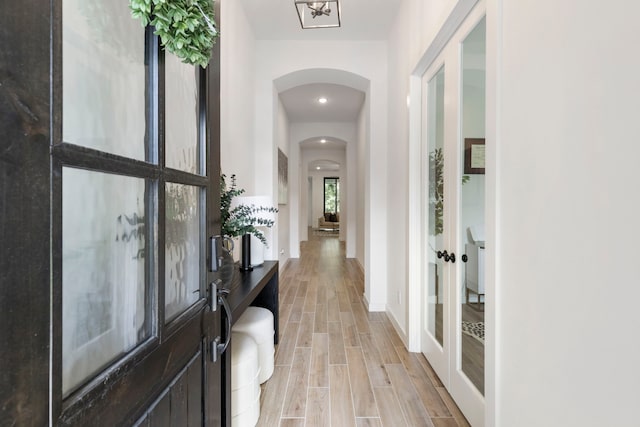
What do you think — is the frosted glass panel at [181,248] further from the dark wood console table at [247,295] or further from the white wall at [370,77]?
the white wall at [370,77]

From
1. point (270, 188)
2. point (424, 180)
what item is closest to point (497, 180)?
point (424, 180)

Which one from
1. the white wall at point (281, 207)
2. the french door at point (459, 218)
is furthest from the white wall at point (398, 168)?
the white wall at point (281, 207)

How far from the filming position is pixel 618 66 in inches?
31.3

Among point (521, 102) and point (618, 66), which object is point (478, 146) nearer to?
point (521, 102)

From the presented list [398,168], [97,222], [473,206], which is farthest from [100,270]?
[398,168]

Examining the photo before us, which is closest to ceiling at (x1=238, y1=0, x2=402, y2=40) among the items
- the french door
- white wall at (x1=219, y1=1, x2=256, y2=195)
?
white wall at (x1=219, y1=1, x2=256, y2=195)

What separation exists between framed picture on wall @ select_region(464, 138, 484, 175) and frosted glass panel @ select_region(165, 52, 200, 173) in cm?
150

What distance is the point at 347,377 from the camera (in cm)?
226

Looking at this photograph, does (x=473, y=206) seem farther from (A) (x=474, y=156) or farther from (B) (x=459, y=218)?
(A) (x=474, y=156)

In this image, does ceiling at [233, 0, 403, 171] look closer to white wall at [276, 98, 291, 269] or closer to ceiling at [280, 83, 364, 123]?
white wall at [276, 98, 291, 269]

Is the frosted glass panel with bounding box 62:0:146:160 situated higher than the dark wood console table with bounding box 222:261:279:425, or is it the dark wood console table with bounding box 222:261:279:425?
the frosted glass panel with bounding box 62:0:146:160

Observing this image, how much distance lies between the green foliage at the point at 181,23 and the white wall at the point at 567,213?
1060mm

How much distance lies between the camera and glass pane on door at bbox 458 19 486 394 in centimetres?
Result: 171

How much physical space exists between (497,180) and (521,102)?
324mm
